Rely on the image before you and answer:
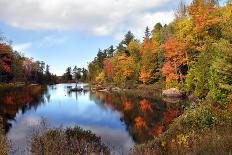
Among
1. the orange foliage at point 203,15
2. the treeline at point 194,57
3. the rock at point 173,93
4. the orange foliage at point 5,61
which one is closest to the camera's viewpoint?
the treeline at point 194,57

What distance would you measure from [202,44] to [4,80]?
3305 inches

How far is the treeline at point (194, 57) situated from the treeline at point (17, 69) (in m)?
32.3

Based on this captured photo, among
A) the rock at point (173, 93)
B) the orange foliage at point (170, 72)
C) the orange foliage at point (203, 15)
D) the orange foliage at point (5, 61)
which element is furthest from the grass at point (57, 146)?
the orange foliage at point (5, 61)

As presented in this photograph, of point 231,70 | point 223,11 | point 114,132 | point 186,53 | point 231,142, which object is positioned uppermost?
point 223,11

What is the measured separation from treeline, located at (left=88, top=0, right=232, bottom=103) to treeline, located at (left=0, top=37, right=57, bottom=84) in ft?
106

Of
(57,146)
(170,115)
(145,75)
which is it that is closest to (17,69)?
(145,75)

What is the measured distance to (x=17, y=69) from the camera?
12650 centimetres

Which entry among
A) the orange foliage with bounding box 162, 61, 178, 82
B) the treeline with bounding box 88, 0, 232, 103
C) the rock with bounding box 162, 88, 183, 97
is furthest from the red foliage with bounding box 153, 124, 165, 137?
the orange foliage with bounding box 162, 61, 178, 82

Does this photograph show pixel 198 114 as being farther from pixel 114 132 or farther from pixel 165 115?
pixel 165 115

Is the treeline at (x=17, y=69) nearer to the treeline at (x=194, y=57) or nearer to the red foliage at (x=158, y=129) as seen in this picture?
the treeline at (x=194, y=57)

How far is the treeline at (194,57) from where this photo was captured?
2725cm

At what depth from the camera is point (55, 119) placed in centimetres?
3453

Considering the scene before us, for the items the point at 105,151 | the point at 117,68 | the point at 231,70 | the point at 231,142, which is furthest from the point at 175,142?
the point at 117,68

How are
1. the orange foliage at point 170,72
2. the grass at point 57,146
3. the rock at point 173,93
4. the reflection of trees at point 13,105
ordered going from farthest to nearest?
the orange foliage at point 170,72 < the rock at point 173,93 < the reflection of trees at point 13,105 < the grass at point 57,146
